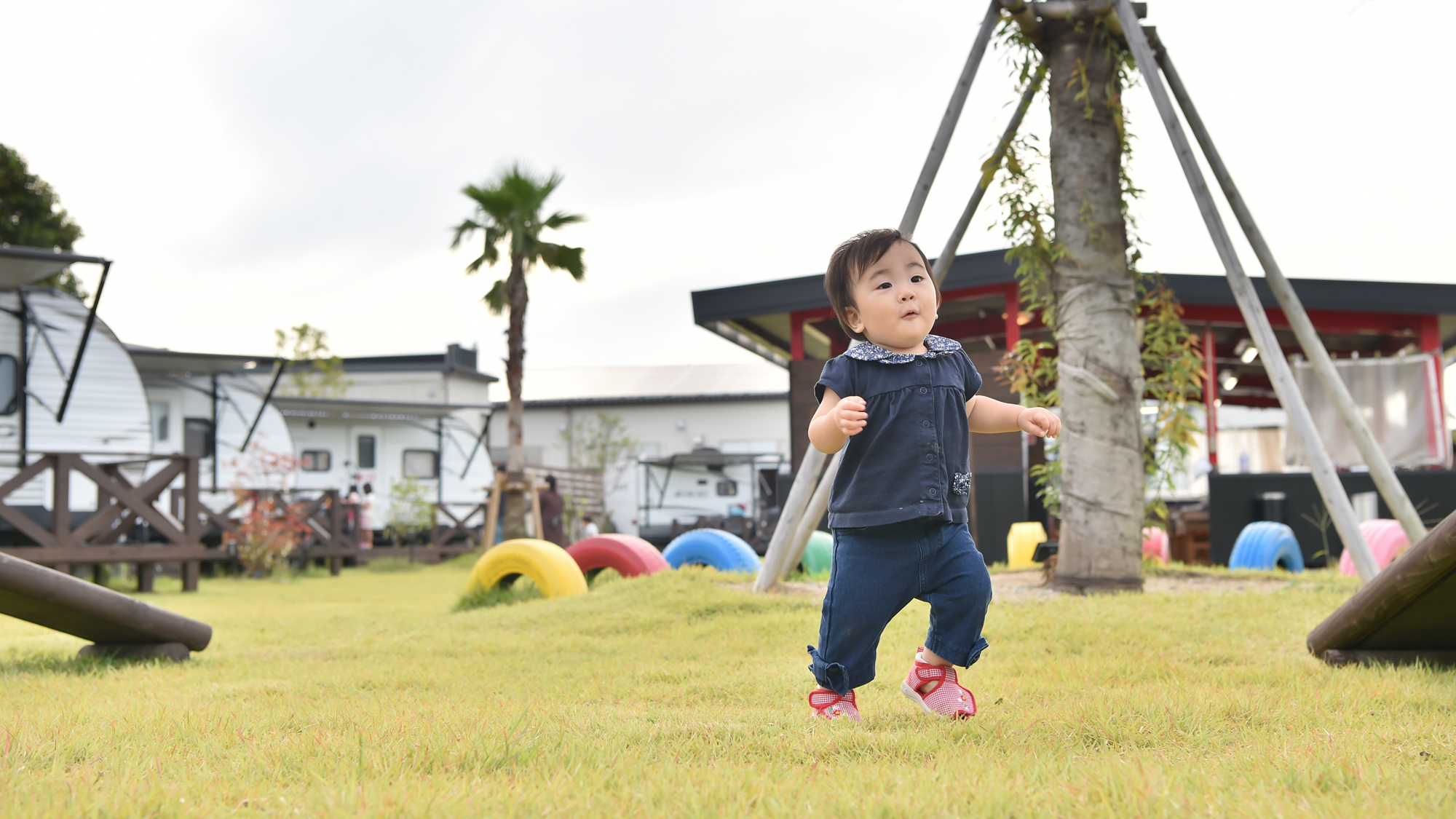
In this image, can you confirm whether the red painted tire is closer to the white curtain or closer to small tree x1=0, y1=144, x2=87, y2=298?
the white curtain

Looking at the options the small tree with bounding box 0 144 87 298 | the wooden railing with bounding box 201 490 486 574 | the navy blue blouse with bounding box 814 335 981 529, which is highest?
the small tree with bounding box 0 144 87 298

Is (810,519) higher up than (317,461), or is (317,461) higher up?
(317,461)

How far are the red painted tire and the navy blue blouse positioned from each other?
5.00 m

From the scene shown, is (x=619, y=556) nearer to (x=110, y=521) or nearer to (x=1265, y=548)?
(x=1265, y=548)

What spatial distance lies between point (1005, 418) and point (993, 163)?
3.91m

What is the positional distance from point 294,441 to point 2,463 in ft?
31.9

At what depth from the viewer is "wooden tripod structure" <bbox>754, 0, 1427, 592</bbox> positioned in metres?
5.43

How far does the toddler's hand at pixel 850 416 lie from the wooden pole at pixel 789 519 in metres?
3.03

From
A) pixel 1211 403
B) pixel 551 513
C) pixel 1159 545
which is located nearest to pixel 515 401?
pixel 551 513

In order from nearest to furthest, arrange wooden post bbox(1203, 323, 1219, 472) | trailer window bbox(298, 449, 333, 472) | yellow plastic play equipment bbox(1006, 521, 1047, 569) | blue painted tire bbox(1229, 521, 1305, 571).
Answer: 1. blue painted tire bbox(1229, 521, 1305, 571)
2. yellow plastic play equipment bbox(1006, 521, 1047, 569)
3. wooden post bbox(1203, 323, 1219, 472)
4. trailer window bbox(298, 449, 333, 472)

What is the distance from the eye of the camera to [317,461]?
76.3ft

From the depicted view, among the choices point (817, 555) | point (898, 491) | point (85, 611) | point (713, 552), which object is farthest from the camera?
point (817, 555)

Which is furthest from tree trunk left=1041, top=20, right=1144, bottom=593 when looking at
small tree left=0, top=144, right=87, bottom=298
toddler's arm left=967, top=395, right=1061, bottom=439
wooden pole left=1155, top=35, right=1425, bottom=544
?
small tree left=0, top=144, right=87, bottom=298

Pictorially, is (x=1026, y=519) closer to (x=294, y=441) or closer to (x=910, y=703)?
(x=910, y=703)
